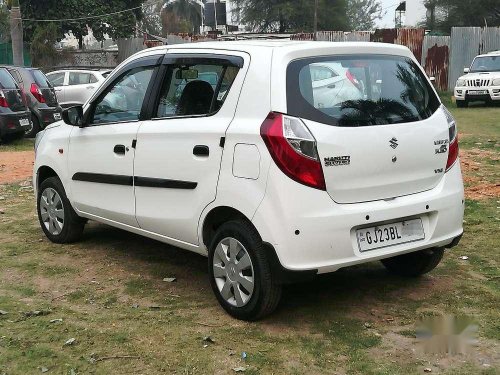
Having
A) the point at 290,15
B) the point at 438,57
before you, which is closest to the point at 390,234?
the point at 438,57

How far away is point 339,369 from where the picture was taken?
11.8ft

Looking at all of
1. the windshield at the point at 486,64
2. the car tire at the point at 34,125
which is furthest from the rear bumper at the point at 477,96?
the car tire at the point at 34,125

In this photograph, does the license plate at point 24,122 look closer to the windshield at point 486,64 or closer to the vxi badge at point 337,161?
the vxi badge at point 337,161

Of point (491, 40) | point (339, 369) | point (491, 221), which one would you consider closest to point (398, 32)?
point (491, 40)

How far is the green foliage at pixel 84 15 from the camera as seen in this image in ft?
113

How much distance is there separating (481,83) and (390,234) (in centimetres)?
1730

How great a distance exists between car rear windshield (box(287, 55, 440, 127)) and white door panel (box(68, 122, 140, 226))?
150 cm

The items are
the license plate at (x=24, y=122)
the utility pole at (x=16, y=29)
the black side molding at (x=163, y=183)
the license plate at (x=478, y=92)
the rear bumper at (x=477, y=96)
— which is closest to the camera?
the black side molding at (x=163, y=183)

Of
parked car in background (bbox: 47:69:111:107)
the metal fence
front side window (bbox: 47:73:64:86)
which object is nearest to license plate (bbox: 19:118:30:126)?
parked car in background (bbox: 47:69:111:107)

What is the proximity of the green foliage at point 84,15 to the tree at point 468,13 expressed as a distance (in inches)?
788

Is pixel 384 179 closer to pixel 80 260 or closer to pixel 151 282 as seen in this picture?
pixel 151 282

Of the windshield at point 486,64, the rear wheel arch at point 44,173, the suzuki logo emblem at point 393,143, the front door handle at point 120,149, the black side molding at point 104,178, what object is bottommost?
the rear wheel arch at point 44,173

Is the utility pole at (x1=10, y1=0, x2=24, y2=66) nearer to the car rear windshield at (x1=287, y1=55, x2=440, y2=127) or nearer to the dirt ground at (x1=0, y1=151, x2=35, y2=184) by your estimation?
the dirt ground at (x1=0, y1=151, x2=35, y2=184)

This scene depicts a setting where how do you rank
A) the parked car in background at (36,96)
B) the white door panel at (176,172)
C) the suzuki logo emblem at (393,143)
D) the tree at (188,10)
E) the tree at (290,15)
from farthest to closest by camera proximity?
the tree at (188,10)
the tree at (290,15)
the parked car in background at (36,96)
the white door panel at (176,172)
the suzuki logo emblem at (393,143)
